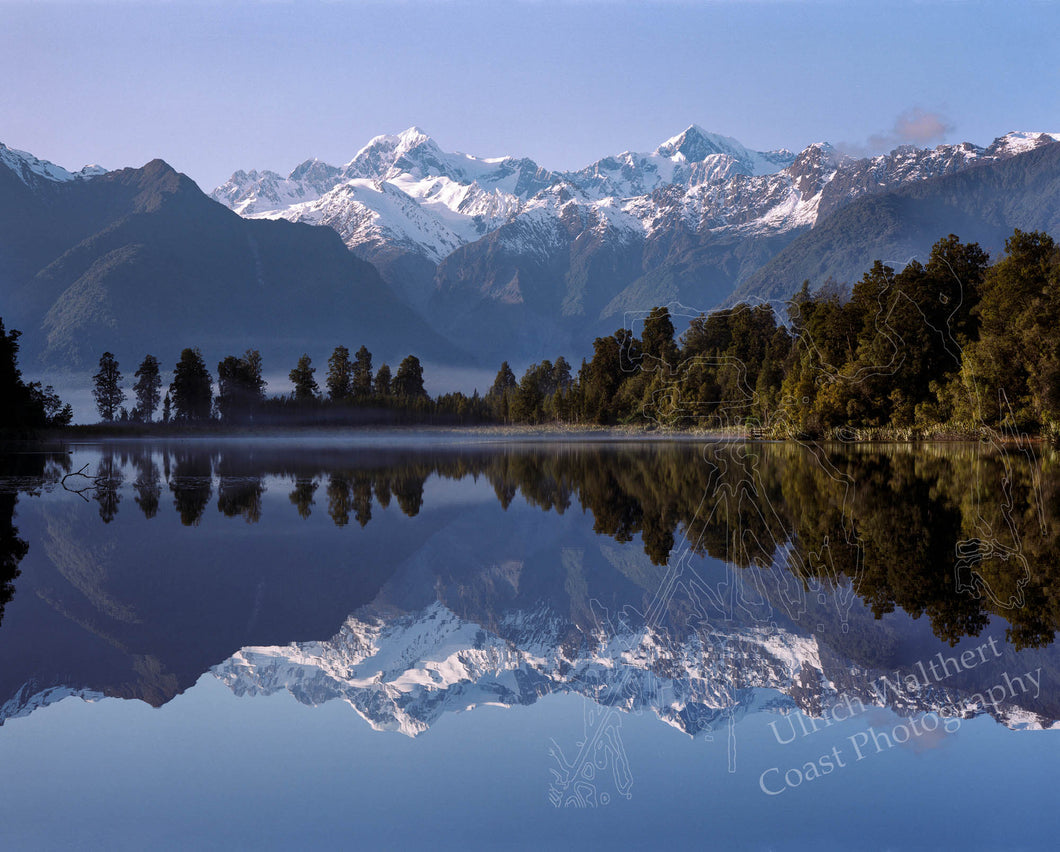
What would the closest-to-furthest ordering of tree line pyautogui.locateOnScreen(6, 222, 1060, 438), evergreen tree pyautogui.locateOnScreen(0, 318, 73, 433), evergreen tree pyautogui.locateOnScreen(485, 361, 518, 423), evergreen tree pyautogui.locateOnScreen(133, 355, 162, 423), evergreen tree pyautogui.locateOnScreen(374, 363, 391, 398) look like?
1. tree line pyautogui.locateOnScreen(6, 222, 1060, 438)
2. evergreen tree pyautogui.locateOnScreen(0, 318, 73, 433)
3. evergreen tree pyautogui.locateOnScreen(133, 355, 162, 423)
4. evergreen tree pyautogui.locateOnScreen(485, 361, 518, 423)
5. evergreen tree pyautogui.locateOnScreen(374, 363, 391, 398)

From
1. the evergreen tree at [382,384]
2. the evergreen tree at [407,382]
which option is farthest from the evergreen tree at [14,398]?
the evergreen tree at [407,382]

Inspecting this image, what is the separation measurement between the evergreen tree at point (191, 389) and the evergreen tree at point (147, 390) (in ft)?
20.3

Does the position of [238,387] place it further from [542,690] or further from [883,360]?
[542,690]

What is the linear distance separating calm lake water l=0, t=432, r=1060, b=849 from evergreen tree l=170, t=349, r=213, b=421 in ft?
293

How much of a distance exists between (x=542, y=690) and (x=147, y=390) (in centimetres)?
10971

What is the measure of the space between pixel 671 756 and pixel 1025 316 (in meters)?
36.1

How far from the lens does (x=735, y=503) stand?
673 inches

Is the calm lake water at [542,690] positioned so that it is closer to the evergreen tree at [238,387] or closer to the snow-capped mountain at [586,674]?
the snow-capped mountain at [586,674]

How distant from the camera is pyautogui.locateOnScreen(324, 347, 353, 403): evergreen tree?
11512 centimetres

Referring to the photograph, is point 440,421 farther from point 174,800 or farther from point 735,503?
point 174,800

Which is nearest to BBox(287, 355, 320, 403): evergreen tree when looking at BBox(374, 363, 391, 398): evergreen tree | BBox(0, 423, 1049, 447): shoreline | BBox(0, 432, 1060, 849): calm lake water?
BBox(0, 423, 1049, 447): shoreline

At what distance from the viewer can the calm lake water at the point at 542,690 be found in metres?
4.96

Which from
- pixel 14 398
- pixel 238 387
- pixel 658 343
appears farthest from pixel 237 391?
pixel 658 343
